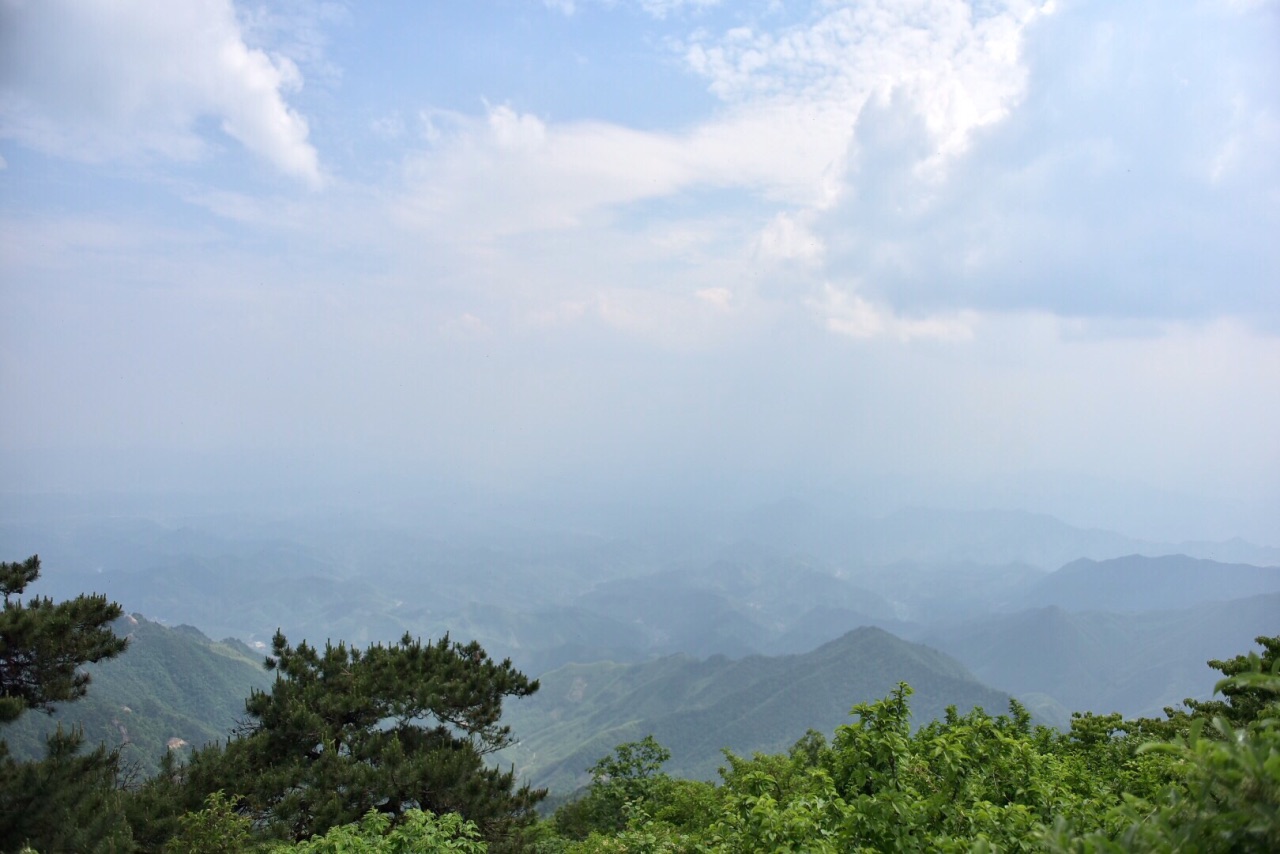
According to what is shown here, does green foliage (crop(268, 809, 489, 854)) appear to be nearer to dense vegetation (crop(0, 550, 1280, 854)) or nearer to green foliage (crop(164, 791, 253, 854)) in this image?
dense vegetation (crop(0, 550, 1280, 854))

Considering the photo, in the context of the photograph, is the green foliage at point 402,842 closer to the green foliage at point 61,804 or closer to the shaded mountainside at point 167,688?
the green foliage at point 61,804

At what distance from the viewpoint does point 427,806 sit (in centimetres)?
1612

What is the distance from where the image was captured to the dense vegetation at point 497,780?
3494 millimetres

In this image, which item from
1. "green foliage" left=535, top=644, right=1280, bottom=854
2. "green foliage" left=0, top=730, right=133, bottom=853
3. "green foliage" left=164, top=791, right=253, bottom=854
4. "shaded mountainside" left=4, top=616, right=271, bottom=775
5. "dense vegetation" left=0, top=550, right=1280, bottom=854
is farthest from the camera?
"shaded mountainside" left=4, top=616, right=271, bottom=775

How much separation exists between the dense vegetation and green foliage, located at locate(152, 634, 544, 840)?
0.06m

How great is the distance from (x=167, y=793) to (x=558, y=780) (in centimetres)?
17086

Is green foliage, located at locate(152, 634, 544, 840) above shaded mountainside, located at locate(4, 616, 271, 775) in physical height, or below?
above

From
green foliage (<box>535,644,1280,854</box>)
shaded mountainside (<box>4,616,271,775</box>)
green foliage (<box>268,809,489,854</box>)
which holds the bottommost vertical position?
shaded mountainside (<box>4,616,271,775</box>)

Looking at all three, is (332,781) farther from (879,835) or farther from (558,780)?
(558,780)

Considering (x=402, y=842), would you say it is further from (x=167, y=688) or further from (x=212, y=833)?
(x=167, y=688)

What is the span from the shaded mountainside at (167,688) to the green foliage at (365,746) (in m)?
103

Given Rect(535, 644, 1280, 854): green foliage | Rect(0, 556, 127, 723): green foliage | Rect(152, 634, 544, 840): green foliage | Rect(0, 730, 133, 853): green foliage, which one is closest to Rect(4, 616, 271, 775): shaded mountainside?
Rect(152, 634, 544, 840): green foliage

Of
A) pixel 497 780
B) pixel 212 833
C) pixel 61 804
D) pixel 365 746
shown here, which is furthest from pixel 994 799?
pixel 61 804

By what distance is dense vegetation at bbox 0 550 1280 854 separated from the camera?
349 cm
